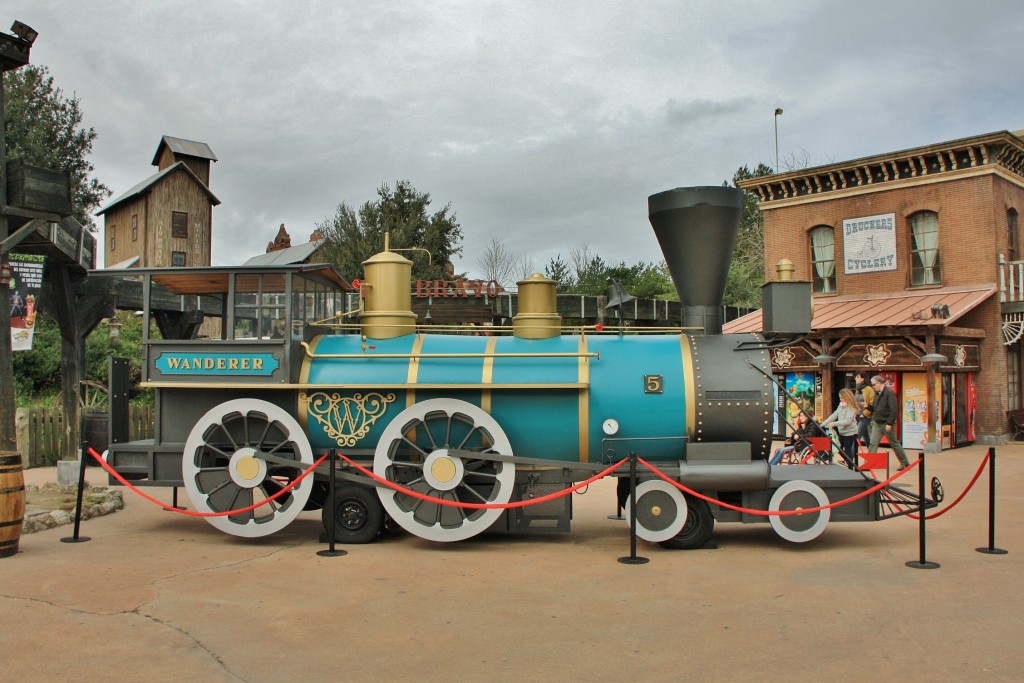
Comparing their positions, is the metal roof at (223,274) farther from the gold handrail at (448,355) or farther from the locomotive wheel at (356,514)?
the locomotive wheel at (356,514)

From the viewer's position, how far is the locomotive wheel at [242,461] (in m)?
8.01

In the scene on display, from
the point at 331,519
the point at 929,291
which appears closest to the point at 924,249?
the point at 929,291

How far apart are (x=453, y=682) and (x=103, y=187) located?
37945 mm

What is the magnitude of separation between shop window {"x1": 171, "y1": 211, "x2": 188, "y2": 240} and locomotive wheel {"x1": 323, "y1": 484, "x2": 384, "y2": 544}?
32065 millimetres

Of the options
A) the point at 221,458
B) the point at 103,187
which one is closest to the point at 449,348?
the point at 221,458

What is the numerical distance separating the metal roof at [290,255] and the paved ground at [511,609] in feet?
111

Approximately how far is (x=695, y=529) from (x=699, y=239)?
3005mm

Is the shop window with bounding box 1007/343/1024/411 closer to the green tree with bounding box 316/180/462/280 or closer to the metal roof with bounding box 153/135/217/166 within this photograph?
the green tree with bounding box 316/180/462/280

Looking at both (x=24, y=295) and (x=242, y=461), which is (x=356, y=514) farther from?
(x=24, y=295)

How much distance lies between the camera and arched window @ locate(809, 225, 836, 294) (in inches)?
787

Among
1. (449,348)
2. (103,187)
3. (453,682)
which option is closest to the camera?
(453,682)

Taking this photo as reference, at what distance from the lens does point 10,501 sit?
7180 millimetres

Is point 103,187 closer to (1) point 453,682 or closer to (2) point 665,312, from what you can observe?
(2) point 665,312

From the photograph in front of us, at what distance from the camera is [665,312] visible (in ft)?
94.7
